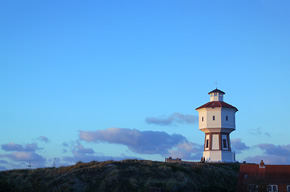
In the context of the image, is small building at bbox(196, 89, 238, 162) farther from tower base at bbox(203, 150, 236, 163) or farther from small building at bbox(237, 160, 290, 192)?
small building at bbox(237, 160, 290, 192)

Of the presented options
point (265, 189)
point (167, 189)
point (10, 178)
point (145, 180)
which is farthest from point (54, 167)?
point (265, 189)

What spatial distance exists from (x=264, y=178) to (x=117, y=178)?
19.1m

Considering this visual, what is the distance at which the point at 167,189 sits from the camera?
147ft

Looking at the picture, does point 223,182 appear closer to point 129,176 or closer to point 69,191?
point 129,176

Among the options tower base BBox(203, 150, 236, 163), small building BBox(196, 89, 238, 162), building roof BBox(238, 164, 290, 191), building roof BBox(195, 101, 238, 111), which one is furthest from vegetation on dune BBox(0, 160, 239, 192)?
building roof BBox(195, 101, 238, 111)

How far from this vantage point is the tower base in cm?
7376

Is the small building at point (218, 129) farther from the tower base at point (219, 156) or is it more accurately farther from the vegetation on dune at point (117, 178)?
the vegetation on dune at point (117, 178)

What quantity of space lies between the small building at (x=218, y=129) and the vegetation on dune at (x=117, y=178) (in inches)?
651

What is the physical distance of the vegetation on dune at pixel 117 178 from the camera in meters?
45.2

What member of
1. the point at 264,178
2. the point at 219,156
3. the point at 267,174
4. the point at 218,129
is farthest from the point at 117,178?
the point at 218,129

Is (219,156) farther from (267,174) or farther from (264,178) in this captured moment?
(264,178)

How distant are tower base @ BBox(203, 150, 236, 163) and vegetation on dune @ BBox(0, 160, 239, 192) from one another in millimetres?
16198

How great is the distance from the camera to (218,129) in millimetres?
74125

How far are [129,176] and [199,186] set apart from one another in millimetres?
8527
